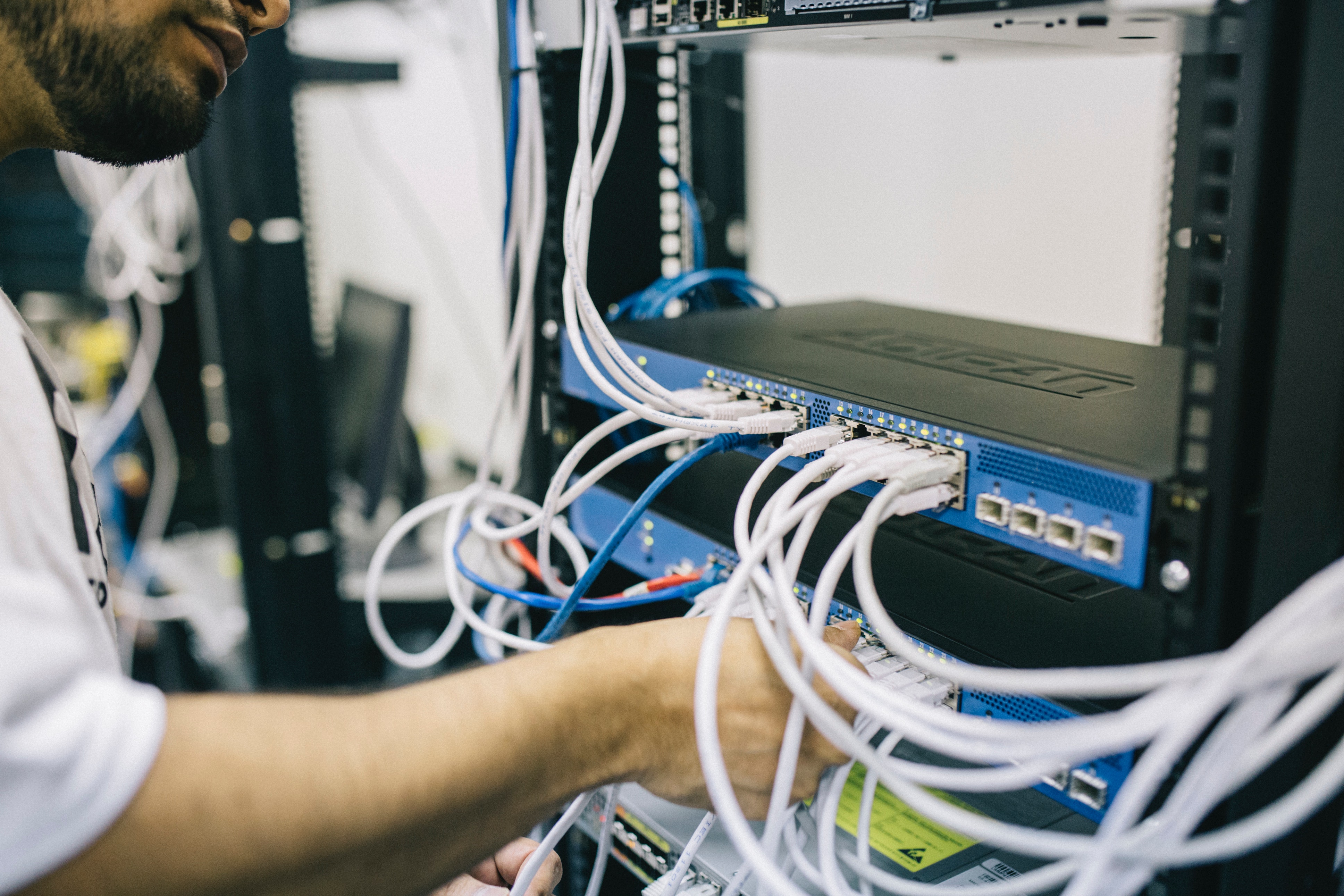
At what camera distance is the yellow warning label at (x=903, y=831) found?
1.96 feet

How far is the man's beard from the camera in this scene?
630mm

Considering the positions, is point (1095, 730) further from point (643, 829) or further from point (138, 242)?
point (138, 242)

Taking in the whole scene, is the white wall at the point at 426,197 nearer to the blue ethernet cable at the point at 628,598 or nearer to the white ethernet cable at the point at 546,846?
the blue ethernet cable at the point at 628,598

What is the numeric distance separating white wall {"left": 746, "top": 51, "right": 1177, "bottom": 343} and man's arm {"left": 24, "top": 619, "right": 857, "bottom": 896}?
65 centimetres

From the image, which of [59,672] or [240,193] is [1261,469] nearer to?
[59,672]

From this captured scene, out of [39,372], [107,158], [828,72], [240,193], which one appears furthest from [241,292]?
[828,72]

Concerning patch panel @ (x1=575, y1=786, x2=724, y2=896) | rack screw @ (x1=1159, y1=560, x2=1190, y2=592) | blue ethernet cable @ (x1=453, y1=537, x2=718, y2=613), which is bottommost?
patch panel @ (x1=575, y1=786, x2=724, y2=896)

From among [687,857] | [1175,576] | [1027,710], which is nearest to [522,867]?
[687,857]

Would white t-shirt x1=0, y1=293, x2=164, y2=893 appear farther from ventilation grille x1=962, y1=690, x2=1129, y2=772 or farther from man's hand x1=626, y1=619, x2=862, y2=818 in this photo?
ventilation grille x1=962, y1=690, x2=1129, y2=772

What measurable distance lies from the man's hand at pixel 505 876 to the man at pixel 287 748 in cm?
19

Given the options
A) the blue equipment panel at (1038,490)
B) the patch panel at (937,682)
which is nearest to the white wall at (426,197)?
the patch panel at (937,682)

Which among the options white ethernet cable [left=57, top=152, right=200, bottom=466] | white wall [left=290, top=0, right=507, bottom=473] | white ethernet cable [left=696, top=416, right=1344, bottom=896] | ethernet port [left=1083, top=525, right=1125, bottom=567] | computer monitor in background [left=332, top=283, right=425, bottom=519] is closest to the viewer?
white ethernet cable [left=696, top=416, right=1344, bottom=896]

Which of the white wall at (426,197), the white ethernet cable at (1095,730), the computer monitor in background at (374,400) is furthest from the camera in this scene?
the white wall at (426,197)

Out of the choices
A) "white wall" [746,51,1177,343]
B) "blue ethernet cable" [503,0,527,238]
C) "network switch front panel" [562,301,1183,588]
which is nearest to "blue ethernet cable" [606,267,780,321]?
"network switch front panel" [562,301,1183,588]
